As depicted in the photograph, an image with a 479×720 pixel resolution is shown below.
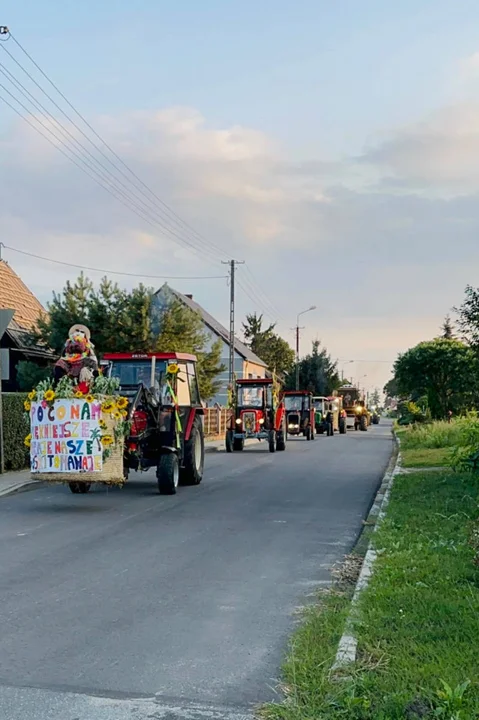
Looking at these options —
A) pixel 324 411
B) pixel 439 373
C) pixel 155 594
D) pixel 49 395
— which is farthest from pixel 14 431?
pixel 324 411

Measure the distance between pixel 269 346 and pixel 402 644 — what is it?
275 ft

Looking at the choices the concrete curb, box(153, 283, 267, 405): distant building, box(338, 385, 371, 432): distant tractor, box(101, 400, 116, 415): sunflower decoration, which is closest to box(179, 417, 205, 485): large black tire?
box(101, 400, 116, 415): sunflower decoration

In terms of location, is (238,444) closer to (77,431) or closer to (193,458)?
(193,458)

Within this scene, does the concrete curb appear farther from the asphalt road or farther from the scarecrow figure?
the scarecrow figure

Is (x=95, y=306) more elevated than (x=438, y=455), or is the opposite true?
(x=95, y=306)

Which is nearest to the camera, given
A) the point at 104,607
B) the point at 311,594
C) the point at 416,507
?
the point at 104,607

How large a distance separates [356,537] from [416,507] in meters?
1.70

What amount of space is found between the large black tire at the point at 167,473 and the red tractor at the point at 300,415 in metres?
23.8

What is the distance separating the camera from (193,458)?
15.9m

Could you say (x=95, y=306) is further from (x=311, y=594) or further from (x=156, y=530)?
(x=311, y=594)

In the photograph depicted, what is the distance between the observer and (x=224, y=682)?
16.9 ft

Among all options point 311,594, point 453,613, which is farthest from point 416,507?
point 453,613

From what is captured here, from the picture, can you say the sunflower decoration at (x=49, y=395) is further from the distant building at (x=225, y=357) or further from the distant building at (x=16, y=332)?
the distant building at (x=225, y=357)

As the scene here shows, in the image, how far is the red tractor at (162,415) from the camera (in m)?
14.1
